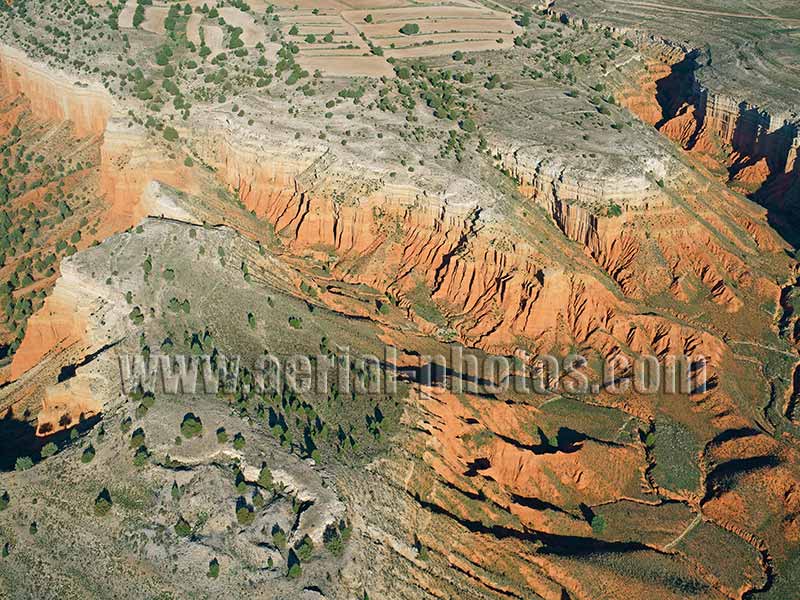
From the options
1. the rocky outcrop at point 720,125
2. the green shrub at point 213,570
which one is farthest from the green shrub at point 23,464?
the rocky outcrop at point 720,125

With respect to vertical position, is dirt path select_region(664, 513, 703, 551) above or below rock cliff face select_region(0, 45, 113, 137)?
below

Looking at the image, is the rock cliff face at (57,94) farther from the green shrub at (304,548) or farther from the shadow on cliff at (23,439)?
the green shrub at (304,548)

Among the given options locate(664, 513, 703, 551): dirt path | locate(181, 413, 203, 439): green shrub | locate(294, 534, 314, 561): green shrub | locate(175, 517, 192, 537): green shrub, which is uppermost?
locate(181, 413, 203, 439): green shrub

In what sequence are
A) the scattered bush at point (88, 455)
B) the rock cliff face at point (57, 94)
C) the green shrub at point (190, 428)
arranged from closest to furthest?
the scattered bush at point (88, 455) < the green shrub at point (190, 428) < the rock cliff face at point (57, 94)

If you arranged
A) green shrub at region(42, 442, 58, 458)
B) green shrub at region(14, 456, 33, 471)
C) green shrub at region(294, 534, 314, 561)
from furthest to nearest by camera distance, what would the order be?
green shrub at region(42, 442, 58, 458)
green shrub at region(14, 456, 33, 471)
green shrub at region(294, 534, 314, 561)

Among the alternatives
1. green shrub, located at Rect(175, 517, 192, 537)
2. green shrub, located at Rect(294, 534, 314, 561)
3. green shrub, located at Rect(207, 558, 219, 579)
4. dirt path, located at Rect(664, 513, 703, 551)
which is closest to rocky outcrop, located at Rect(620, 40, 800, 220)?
dirt path, located at Rect(664, 513, 703, 551)

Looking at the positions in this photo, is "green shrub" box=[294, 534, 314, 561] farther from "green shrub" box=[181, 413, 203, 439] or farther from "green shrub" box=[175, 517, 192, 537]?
"green shrub" box=[181, 413, 203, 439]

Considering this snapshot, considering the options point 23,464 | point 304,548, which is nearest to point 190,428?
point 23,464

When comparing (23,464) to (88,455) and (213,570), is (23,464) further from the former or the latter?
(213,570)

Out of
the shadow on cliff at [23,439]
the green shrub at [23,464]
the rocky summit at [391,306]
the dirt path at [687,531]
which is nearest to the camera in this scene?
the green shrub at [23,464]
